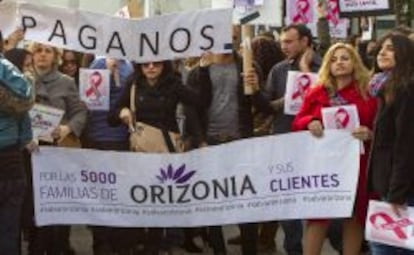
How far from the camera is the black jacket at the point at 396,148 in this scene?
5.98 meters

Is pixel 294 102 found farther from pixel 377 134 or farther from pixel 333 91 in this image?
pixel 377 134

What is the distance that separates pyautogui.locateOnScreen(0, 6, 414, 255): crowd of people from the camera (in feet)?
20.4

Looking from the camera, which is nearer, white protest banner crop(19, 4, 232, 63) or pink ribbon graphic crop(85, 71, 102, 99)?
white protest banner crop(19, 4, 232, 63)

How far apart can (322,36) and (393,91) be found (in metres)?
4.04

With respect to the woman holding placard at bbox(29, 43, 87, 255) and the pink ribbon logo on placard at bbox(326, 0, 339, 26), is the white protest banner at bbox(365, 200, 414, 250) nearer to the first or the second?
the woman holding placard at bbox(29, 43, 87, 255)

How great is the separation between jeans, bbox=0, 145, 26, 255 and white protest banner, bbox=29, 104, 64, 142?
3.24 feet

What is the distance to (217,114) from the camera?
8.13 m

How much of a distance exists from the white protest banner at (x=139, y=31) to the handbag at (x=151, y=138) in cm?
37

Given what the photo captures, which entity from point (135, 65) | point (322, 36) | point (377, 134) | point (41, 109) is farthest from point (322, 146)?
point (322, 36)

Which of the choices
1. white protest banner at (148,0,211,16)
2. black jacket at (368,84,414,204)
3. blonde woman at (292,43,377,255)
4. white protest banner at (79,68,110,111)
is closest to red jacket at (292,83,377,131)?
blonde woman at (292,43,377,255)

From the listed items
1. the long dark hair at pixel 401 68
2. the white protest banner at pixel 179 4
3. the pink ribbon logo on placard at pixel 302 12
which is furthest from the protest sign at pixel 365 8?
the white protest banner at pixel 179 4

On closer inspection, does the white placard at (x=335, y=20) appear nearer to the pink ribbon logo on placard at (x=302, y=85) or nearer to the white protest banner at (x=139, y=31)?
the pink ribbon logo on placard at (x=302, y=85)

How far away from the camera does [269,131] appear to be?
8.63m

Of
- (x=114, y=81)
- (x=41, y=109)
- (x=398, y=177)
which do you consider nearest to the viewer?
(x=398, y=177)
